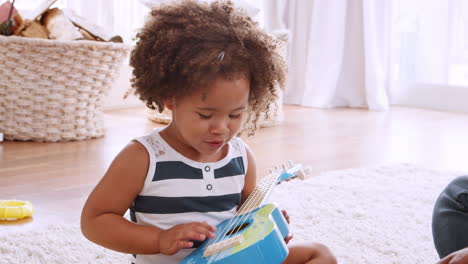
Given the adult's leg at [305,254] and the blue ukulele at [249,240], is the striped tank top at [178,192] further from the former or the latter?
the adult's leg at [305,254]

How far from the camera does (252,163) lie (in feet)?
3.71

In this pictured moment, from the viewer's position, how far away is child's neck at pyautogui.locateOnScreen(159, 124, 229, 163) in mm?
1048

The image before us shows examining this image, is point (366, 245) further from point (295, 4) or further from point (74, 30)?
point (295, 4)

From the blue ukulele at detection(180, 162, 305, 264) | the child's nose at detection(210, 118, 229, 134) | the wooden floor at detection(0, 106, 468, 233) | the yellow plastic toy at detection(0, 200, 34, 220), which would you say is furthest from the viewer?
the wooden floor at detection(0, 106, 468, 233)

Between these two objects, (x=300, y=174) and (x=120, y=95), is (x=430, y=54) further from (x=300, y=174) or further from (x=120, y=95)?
(x=300, y=174)

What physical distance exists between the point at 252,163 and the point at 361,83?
3.27m

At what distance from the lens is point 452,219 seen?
1.16 m

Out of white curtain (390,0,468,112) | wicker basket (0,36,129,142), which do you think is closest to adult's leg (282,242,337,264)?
wicker basket (0,36,129,142)

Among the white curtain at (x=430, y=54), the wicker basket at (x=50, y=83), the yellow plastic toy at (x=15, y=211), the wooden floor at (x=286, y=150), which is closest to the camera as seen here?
the yellow plastic toy at (x=15, y=211)

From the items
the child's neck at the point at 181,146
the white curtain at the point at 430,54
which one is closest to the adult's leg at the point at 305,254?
the child's neck at the point at 181,146

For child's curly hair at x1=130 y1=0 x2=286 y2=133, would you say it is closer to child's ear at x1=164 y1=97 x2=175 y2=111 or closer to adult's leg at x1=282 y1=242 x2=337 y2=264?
child's ear at x1=164 y1=97 x2=175 y2=111

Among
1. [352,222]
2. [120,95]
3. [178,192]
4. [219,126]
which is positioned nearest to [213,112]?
[219,126]

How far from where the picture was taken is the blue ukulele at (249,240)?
2.83 feet

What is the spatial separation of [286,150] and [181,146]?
5.19 ft
